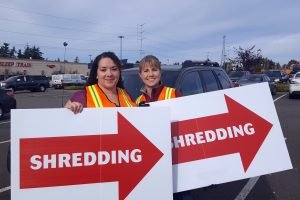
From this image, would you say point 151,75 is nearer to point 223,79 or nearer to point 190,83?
point 190,83

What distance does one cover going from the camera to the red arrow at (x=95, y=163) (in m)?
2.89

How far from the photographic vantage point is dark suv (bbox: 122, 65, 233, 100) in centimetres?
567

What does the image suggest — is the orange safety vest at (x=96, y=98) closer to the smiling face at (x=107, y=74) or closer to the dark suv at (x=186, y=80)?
the smiling face at (x=107, y=74)

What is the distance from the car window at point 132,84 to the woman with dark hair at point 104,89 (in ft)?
7.90

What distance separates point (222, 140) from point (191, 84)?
2.49m

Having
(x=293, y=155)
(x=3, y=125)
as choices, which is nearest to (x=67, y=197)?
(x=293, y=155)

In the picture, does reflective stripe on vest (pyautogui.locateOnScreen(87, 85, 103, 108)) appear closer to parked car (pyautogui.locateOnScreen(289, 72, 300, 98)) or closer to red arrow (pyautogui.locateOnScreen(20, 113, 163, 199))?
red arrow (pyautogui.locateOnScreen(20, 113, 163, 199))

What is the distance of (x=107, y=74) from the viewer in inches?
123

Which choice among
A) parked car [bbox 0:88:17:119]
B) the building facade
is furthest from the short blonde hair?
the building facade

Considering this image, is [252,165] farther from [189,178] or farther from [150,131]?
[150,131]

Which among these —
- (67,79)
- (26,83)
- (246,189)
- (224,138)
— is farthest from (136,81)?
(67,79)

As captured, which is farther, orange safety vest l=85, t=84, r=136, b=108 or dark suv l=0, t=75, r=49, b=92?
dark suv l=0, t=75, r=49, b=92

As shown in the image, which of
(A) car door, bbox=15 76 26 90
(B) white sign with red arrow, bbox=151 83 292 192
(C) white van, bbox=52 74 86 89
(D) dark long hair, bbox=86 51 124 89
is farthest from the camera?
(C) white van, bbox=52 74 86 89

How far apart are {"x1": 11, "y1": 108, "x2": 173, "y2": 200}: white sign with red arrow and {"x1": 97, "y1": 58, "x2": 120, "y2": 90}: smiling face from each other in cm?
23
